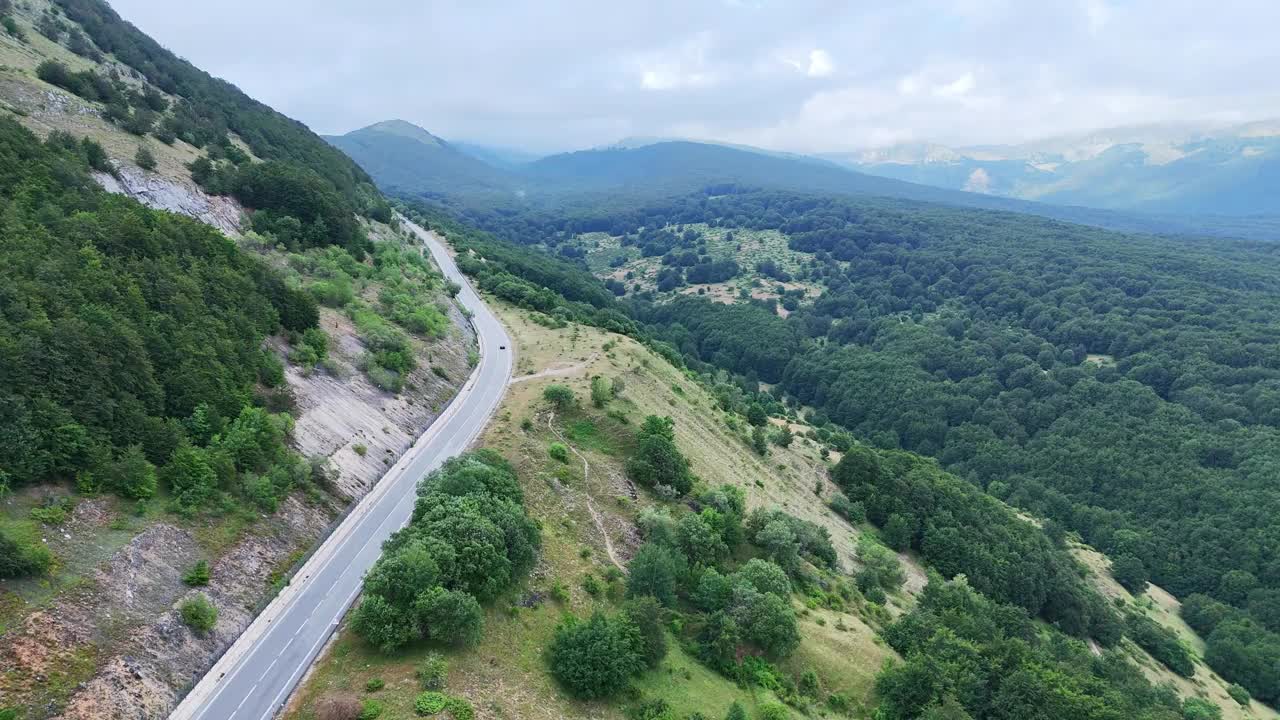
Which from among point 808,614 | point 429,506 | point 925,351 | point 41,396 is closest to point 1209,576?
point 925,351

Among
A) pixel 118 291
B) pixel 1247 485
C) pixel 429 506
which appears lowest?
pixel 1247 485

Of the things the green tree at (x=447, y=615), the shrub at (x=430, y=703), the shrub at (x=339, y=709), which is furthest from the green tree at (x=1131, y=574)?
the shrub at (x=339, y=709)

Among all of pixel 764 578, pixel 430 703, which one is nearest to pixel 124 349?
pixel 430 703

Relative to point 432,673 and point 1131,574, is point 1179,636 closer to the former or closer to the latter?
point 1131,574

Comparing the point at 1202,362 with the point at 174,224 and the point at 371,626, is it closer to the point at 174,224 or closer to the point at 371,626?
the point at 371,626

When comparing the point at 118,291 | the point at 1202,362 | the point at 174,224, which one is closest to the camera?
the point at 118,291
